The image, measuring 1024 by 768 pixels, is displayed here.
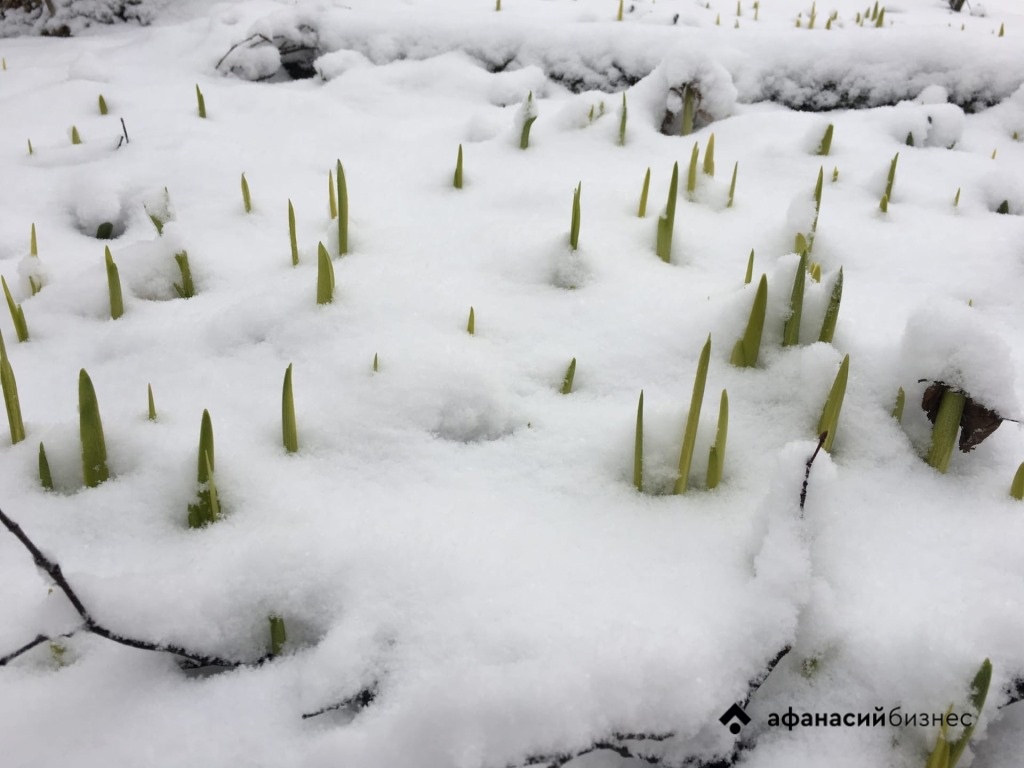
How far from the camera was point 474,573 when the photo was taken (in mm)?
819

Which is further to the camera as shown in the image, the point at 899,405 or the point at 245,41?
the point at 245,41

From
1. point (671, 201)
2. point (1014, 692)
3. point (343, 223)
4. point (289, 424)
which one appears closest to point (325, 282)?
point (343, 223)

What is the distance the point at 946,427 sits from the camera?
941 millimetres

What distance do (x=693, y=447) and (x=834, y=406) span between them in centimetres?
20

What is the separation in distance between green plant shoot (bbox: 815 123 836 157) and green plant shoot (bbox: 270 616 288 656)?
1874 millimetres

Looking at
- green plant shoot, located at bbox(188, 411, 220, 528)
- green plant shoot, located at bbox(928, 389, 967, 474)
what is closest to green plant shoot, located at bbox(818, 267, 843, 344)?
green plant shoot, located at bbox(928, 389, 967, 474)

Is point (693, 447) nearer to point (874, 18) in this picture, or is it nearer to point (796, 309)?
point (796, 309)

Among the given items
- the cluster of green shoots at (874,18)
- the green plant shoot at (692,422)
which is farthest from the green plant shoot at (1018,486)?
the cluster of green shoots at (874,18)

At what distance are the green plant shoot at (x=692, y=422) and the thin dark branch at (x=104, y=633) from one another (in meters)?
0.57

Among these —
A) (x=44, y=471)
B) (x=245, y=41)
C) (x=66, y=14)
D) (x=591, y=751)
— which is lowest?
(x=591, y=751)

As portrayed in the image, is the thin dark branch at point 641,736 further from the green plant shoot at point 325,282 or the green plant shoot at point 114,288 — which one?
the green plant shoot at point 114,288

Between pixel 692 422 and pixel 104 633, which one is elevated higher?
pixel 692 422

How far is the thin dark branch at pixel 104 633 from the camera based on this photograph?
650 millimetres

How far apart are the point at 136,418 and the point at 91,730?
0.47 m
